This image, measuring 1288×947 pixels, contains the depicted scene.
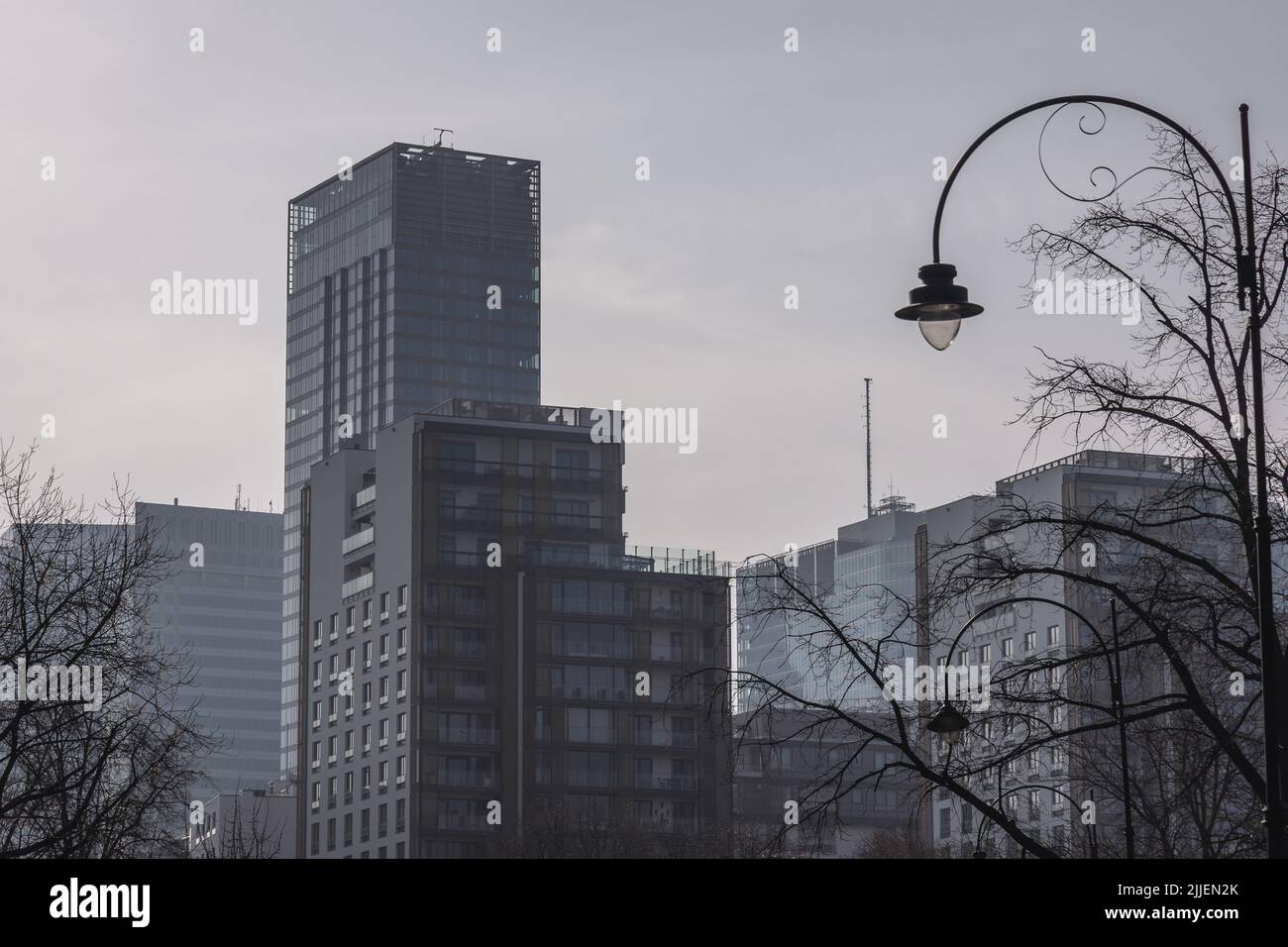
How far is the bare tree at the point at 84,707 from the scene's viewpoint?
3622cm

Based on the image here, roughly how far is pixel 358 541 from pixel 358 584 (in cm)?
379

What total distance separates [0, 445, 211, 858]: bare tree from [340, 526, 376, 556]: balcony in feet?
367

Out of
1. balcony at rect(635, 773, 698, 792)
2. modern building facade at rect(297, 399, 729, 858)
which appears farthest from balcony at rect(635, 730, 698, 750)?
balcony at rect(635, 773, 698, 792)

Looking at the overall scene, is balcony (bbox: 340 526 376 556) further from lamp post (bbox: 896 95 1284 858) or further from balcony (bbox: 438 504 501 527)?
lamp post (bbox: 896 95 1284 858)

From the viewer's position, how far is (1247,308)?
738 inches

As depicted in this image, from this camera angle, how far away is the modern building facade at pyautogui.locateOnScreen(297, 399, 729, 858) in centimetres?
13588

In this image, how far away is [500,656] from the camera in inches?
5517

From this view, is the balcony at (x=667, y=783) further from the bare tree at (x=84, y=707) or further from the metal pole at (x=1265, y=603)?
the metal pole at (x=1265, y=603)

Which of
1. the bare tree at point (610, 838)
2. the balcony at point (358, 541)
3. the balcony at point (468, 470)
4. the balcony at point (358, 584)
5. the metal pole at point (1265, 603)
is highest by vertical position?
the balcony at point (468, 470)

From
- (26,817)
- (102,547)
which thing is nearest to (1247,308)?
(26,817)

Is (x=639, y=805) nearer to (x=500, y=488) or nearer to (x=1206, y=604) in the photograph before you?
(x=500, y=488)

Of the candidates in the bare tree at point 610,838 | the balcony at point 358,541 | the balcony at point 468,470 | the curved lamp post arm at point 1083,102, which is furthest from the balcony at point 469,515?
the curved lamp post arm at point 1083,102

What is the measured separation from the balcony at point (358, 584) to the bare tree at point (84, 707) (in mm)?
109583

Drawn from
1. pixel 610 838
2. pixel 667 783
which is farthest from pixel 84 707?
pixel 667 783
